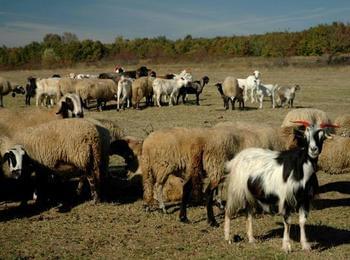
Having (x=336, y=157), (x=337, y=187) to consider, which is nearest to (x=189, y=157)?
(x=336, y=157)

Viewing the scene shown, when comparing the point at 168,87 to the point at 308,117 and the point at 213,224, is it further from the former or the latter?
the point at 213,224

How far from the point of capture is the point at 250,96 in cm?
3031

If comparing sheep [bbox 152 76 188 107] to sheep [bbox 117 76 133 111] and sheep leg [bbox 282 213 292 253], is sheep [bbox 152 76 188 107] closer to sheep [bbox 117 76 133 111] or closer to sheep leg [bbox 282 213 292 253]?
sheep [bbox 117 76 133 111]

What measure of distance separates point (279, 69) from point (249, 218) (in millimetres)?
52799

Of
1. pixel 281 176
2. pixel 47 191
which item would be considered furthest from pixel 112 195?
pixel 281 176

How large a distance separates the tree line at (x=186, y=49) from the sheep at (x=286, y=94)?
1858 inches

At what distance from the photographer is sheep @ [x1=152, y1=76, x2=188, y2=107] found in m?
Result: 27.4

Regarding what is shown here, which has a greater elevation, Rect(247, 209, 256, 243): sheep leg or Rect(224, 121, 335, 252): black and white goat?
Rect(224, 121, 335, 252): black and white goat

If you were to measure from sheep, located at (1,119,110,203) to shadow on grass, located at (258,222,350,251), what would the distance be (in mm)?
3749

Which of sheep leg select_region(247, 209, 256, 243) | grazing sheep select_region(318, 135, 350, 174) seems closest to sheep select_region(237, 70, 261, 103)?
grazing sheep select_region(318, 135, 350, 174)

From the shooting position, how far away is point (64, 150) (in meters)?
9.92

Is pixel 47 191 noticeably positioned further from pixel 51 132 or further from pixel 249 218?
pixel 249 218

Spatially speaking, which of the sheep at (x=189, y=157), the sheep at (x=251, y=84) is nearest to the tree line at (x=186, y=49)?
the sheep at (x=251, y=84)

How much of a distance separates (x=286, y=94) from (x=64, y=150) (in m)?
18.3
